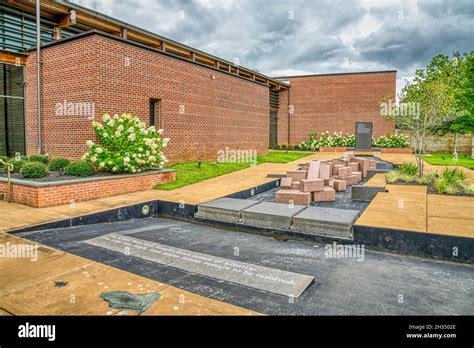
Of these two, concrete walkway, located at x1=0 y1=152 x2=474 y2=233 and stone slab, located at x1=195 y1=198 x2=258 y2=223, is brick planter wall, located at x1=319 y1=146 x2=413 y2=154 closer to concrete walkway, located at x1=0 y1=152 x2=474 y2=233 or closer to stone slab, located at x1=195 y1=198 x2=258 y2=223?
concrete walkway, located at x1=0 y1=152 x2=474 y2=233

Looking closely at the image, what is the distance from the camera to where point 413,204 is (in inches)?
299

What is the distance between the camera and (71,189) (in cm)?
849

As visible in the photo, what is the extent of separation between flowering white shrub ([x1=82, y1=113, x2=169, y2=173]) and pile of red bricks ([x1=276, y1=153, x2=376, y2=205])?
4.57m

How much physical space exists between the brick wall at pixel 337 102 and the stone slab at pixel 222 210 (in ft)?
88.0

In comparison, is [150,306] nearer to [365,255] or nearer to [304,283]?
[304,283]

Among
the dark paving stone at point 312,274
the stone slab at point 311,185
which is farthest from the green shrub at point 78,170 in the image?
the stone slab at point 311,185

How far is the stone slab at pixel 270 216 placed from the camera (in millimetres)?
6785

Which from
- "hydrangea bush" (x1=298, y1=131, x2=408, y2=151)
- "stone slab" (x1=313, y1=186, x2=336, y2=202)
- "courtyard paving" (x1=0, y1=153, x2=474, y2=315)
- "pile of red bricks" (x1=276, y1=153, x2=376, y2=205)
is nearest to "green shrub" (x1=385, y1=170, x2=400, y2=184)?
"pile of red bricks" (x1=276, y1=153, x2=376, y2=205)

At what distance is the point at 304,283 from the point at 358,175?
8920mm

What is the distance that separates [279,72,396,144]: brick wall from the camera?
102 feet
